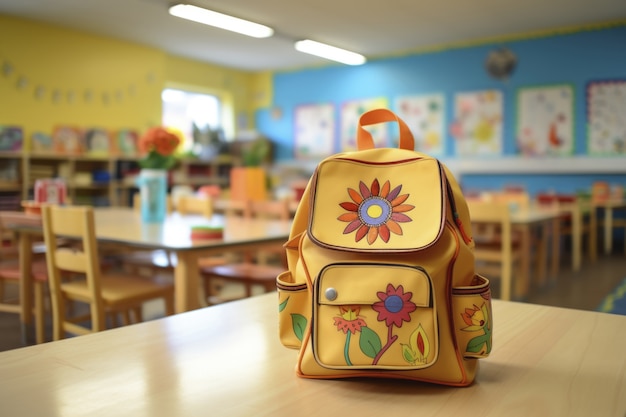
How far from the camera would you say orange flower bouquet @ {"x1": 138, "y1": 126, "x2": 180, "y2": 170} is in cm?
321

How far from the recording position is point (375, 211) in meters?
0.74

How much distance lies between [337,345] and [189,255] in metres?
1.56

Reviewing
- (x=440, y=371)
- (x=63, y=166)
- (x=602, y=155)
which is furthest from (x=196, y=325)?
(x=602, y=155)

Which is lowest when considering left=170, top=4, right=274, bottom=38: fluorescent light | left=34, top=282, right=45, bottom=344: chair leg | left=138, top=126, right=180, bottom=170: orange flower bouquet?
left=34, top=282, right=45, bottom=344: chair leg

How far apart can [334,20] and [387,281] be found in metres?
6.30

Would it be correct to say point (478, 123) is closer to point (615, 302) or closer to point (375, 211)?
point (615, 302)

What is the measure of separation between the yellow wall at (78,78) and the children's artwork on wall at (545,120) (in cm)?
481

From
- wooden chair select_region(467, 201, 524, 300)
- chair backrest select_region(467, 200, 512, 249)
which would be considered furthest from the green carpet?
chair backrest select_region(467, 200, 512, 249)

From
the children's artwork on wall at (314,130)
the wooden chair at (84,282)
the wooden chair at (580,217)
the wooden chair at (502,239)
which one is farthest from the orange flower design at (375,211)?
the children's artwork on wall at (314,130)

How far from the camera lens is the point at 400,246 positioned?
2.30 ft

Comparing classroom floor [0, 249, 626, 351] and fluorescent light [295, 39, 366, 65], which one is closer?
classroom floor [0, 249, 626, 351]

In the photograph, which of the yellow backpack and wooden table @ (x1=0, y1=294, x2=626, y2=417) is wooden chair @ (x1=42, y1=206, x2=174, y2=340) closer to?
wooden table @ (x1=0, y1=294, x2=626, y2=417)

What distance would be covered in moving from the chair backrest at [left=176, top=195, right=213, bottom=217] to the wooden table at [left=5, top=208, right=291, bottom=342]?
10cm

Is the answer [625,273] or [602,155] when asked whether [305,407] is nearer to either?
[625,273]
